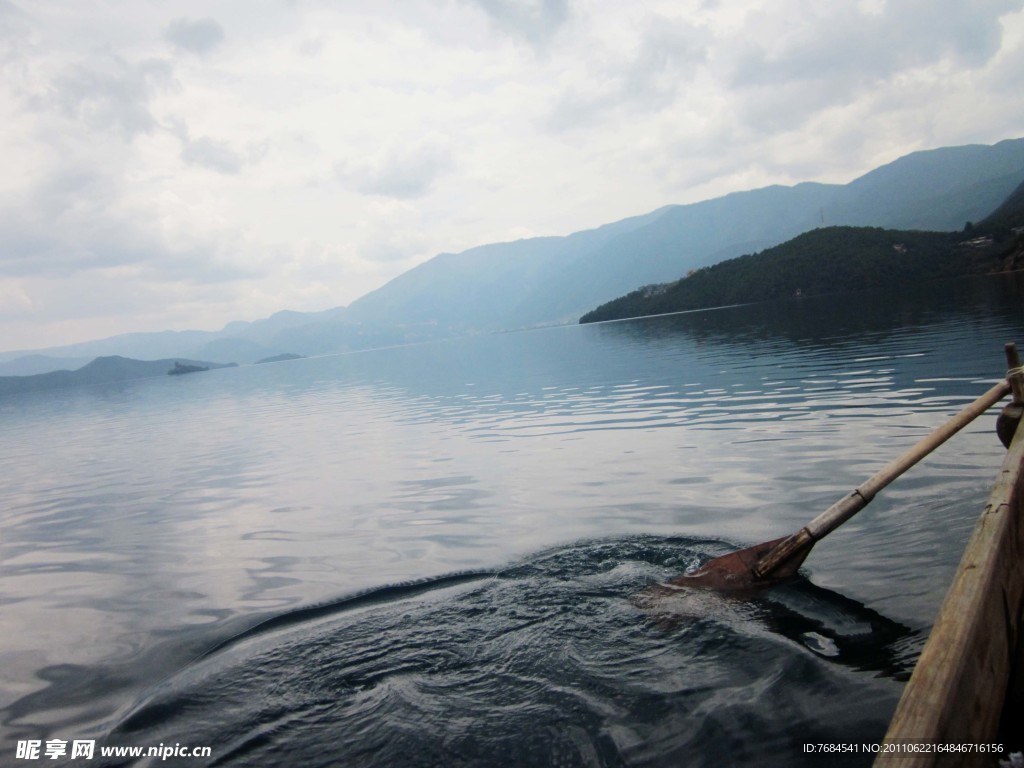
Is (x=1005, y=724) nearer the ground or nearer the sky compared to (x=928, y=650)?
nearer the ground

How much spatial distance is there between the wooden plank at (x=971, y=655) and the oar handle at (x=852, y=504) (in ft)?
7.76

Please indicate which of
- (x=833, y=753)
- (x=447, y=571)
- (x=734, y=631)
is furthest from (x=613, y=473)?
(x=833, y=753)

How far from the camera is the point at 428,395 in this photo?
4684cm

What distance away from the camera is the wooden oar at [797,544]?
769 cm

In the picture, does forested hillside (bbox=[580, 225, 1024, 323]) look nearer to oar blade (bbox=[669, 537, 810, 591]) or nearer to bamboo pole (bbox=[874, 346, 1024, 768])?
oar blade (bbox=[669, 537, 810, 591])

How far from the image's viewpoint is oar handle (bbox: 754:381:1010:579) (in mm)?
7633

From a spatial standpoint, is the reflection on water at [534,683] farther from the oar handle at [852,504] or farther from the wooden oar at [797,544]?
the oar handle at [852,504]

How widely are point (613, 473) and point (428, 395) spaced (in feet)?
103

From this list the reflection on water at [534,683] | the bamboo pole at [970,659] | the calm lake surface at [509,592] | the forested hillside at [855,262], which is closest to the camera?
the bamboo pole at [970,659]

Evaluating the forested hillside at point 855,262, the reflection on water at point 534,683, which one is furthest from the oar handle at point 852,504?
the forested hillside at point 855,262

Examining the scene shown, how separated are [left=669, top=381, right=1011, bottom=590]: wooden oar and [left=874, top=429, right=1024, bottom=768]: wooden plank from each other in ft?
7.98

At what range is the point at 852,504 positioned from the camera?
25.2ft

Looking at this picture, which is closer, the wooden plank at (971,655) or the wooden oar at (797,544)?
the wooden plank at (971,655)

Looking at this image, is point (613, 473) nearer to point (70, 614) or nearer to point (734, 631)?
point (734, 631)
